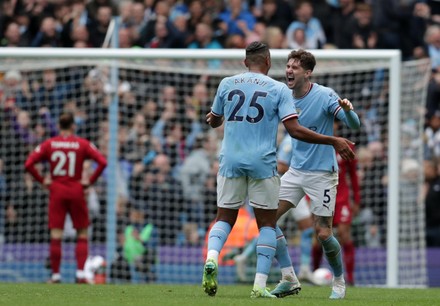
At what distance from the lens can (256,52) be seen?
10.6 metres

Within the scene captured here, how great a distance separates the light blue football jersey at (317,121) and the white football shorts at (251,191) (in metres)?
0.86

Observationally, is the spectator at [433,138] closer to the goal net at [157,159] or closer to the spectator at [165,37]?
the goal net at [157,159]

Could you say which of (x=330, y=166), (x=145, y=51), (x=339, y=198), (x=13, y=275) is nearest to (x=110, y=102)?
(x=145, y=51)

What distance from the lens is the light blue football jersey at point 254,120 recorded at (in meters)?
10.5

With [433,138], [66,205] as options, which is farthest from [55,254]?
[433,138]

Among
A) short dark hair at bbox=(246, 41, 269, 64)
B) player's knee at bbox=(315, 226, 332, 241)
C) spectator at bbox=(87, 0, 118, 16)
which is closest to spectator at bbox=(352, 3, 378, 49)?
spectator at bbox=(87, 0, 118, 16)

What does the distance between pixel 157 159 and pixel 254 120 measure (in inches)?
331

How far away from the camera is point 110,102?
1864 centimetres

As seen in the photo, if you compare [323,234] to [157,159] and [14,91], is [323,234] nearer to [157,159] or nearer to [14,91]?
[157,159]

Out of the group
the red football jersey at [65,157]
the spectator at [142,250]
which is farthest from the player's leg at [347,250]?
the red football jersey at [65,157]

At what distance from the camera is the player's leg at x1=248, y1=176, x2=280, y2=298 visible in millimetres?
10562

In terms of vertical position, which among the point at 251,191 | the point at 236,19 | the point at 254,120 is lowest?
the point at 251,191

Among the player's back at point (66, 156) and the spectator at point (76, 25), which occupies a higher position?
the spectator at point (76, 25)

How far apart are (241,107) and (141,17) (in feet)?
38.4
